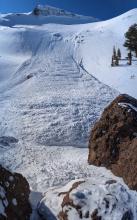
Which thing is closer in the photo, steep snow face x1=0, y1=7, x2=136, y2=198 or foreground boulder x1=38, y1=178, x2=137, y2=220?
foreground boulder x1=38, y1=178, x2=137, y2=220

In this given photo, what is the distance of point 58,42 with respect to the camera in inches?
2199

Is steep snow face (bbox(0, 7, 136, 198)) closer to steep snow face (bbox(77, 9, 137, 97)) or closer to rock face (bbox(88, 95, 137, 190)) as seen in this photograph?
steep snow face (bbox(77, 9, 137, 97))

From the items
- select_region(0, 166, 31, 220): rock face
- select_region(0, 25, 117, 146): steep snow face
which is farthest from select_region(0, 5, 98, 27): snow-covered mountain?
select_region(0, 166, 31, 220): rock face

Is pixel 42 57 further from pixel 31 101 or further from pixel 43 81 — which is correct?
pixel 31 101

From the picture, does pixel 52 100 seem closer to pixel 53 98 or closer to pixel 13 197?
pixel 53 98

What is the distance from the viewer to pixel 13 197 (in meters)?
10.9

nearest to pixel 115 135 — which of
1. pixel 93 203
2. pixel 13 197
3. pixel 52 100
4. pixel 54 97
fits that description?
pixel 93 203

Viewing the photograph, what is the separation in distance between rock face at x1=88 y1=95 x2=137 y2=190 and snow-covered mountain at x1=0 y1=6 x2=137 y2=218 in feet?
1.85

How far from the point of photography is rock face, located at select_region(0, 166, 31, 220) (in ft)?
33.9

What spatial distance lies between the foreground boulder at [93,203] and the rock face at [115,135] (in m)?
3.48

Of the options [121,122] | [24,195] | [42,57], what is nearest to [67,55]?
[42,57]

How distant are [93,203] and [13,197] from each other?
6.15 feet

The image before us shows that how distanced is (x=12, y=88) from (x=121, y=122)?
16871mm

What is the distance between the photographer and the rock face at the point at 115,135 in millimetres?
15078
